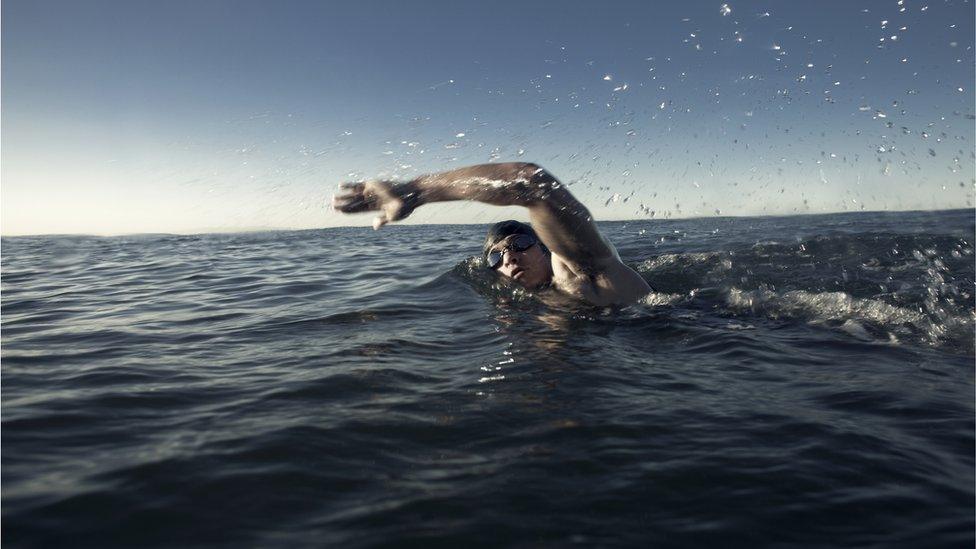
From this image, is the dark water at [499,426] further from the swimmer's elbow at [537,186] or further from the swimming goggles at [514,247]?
the swimmer's elbow at [537,186]

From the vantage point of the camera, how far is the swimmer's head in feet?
24.9

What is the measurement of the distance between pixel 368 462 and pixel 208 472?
83cm

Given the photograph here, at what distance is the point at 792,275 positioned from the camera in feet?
33.8

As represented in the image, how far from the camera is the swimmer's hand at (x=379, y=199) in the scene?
14.1 ft

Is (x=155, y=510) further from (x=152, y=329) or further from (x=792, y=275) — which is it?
(x=792, y=275)

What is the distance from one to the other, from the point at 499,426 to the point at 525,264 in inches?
177

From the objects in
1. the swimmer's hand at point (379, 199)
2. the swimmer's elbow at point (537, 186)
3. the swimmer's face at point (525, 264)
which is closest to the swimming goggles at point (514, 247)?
the swimmer's face at point (525, 264)

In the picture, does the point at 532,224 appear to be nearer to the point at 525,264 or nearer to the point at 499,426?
the point at 525,264

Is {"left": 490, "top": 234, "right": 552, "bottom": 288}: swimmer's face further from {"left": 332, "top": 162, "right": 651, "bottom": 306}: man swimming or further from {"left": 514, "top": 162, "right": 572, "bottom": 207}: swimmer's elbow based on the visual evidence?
{"left": 514, "top": 162, "right": 572, "bottom": 207}: swimmer's elbow

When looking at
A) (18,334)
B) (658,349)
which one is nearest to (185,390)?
(18,334)

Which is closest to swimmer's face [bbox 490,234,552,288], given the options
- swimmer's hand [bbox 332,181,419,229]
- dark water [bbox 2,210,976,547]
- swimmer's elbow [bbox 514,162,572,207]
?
dark water [bbox 2,210,976,547]

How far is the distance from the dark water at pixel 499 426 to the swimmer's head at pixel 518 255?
0.84 meters

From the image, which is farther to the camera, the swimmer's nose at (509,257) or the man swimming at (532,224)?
the swimmer's nose at (509,257)

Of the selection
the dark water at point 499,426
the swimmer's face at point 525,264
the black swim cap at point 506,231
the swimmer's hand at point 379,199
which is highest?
the swimmer's hand at point 379,199
